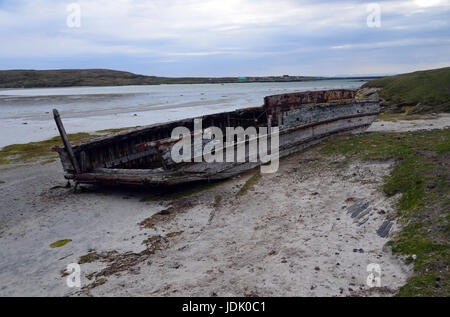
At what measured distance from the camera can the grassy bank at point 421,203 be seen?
14.8 ft

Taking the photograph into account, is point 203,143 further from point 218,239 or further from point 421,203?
point 421,203

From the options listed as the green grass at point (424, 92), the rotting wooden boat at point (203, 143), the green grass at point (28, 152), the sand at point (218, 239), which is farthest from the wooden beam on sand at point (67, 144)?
the green grass at point (424, 92)

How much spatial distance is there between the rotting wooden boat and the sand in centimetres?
71

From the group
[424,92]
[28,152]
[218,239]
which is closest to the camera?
[218,239]

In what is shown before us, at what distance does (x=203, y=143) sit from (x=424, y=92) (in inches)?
910

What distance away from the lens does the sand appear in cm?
507

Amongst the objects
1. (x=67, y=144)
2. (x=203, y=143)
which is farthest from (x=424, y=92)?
(x=67, y=144)

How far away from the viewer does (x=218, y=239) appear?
22.8 feet

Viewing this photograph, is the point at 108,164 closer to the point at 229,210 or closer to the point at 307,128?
the point at 229,210

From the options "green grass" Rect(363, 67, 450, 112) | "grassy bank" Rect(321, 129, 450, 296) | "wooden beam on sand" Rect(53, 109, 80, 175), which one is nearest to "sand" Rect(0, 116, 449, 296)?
"grassy bank" Rect(321, 129, 450, 296)

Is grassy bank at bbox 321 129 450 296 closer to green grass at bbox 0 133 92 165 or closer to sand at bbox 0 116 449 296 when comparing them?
sand at bbox 0 116 449 296

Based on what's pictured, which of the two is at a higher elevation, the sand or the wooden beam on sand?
the wooden beam on sand

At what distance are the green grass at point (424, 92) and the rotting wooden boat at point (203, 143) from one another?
10762mm
